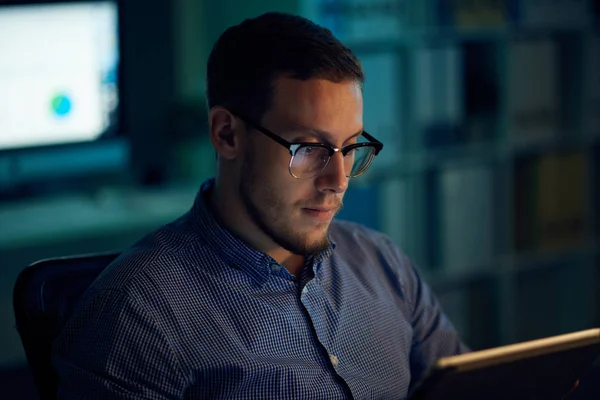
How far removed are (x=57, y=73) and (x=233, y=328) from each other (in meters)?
1.57

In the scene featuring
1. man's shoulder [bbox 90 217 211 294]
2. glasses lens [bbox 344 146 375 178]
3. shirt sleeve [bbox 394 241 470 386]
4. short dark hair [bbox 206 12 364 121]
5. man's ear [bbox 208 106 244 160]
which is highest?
short dark hair [bbox 206 12 364 121]

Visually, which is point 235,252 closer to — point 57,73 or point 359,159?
point 359,159

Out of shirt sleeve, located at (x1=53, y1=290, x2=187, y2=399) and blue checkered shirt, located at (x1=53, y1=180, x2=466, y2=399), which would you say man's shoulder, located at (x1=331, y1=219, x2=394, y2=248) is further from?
shirt sleeve, located at (x1=53, y1=290, x2=187, y2=399)

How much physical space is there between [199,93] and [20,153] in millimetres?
632

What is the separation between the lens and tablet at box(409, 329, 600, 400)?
34.6 inches

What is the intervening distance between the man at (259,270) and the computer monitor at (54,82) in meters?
1.33

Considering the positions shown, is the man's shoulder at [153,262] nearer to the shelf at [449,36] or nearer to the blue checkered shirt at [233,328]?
the blue checkered shirt at [233,328]

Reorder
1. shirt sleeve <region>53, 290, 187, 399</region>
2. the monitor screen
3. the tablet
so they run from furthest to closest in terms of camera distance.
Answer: the monitor screen
shirt sleeve <region>53, 290, 187, 399</region>
the tablet

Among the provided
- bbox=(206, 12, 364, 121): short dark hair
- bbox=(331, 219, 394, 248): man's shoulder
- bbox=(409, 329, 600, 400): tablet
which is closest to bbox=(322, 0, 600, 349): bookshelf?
bbox=(331, 219, 394, 248): man's shoulder

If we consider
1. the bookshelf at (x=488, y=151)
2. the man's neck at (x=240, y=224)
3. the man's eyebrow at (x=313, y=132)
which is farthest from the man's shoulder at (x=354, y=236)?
the bookshelf at (x=488, y=151)

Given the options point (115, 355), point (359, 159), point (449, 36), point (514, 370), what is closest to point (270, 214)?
point (359, 159)

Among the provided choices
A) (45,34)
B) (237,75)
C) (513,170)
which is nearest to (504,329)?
(513,170)

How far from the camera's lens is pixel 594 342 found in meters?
1.00

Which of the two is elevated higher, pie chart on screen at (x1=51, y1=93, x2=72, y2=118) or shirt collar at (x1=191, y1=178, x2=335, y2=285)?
pie chart on screen at (x1=51, y1=93, x2=72, y2=118)
